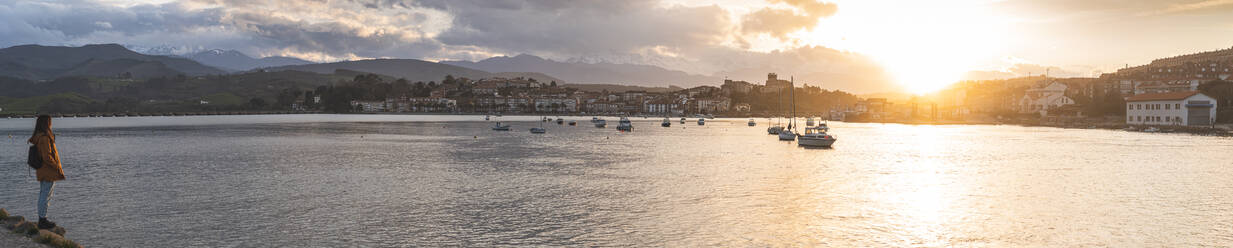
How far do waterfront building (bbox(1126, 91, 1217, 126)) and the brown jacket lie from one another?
108896 millimetres

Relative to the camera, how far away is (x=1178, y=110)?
86.6m

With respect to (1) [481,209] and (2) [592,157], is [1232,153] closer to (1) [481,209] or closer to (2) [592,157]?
(2) [592,157]

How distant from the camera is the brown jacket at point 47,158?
12.4 m

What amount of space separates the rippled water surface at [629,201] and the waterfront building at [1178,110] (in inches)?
2277

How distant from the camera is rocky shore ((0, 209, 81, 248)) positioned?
12.1 metres

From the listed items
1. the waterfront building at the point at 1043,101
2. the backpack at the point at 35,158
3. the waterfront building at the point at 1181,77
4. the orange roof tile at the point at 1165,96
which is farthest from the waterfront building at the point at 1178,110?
the backpack at the point at 35,158

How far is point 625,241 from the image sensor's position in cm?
1538

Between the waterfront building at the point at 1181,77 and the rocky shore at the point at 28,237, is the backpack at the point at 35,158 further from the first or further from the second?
the waterfront building at the point at 1181,77

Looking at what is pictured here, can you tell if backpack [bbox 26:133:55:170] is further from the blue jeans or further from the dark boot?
the dark boot

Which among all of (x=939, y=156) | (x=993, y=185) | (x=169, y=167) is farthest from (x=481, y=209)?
(x=939, y=156)

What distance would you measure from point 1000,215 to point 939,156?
2841cm

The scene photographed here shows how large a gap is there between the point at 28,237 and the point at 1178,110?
363 feet

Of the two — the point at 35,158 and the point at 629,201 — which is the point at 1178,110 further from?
the point at 35,158

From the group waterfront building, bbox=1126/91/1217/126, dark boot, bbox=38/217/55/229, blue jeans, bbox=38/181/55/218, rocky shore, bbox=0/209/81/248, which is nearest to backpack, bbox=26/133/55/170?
blue jeans, bbox=38/181/55/218
